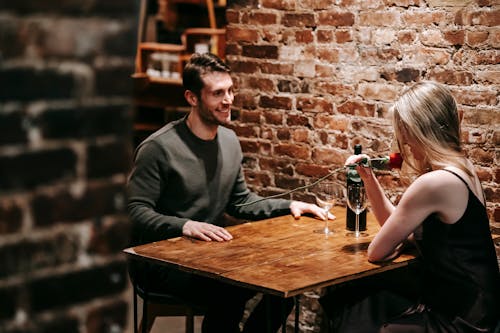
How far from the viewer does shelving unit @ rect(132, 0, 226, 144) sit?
7012mm

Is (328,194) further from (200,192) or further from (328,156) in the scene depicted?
(328,156)

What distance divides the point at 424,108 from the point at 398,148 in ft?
0.77

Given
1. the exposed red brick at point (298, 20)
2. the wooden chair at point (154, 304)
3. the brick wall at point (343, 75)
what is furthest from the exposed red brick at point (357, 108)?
the wooden chair at point (154, 304)

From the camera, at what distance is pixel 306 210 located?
359 cm

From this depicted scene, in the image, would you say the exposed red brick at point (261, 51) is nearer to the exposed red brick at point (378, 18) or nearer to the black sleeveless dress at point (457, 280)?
the exposed red brick at point (378, 18)

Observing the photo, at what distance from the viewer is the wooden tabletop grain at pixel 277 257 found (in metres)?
2.65

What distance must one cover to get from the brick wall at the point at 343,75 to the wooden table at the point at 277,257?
645mm

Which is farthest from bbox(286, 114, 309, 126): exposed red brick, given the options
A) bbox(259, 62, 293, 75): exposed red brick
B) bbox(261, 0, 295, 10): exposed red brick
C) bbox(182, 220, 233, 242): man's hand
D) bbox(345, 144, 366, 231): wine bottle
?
bbox(182, 220, 233, 242): man's hand

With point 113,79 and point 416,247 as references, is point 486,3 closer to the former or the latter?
point 416,247

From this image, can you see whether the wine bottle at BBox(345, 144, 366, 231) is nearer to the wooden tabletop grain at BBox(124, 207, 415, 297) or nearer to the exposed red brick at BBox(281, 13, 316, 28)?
the wooden tabletop grain at BBox(124, 207, 415, 297)

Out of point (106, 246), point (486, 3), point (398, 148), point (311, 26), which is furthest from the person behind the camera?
point (311, 26)

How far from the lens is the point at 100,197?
1.43 metres

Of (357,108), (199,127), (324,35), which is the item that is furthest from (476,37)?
(199,127)

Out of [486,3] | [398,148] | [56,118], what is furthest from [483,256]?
[56,118]
